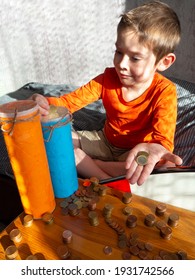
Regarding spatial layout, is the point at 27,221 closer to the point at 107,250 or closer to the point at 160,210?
the point at 107,250

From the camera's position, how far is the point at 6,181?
4.02ft

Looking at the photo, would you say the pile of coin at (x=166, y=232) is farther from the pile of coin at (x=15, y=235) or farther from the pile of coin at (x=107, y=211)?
the pile of coin at (x=15, y=235)

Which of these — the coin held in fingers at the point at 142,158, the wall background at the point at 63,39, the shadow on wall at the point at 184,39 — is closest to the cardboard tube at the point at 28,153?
the coin held in fingers at the point at 142,158

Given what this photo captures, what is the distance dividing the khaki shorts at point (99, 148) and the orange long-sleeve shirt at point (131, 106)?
0.03 meters

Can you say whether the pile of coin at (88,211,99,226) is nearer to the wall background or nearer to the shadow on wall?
the wall background

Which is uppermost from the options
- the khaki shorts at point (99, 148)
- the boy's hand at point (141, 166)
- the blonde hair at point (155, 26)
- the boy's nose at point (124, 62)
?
the blonde hair at point (155, 26)

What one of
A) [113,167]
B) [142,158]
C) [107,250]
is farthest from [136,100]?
[107,250]

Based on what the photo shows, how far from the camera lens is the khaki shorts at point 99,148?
49.6 inches

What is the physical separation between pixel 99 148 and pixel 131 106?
0.29 metres

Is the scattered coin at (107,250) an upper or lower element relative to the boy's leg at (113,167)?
upper

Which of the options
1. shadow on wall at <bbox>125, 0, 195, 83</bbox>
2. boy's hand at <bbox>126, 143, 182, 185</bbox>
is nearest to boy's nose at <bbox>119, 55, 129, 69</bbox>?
boy's hand at <bbox>126, 143, 182, 185</bbox>

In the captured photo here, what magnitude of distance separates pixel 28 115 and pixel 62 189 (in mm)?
275

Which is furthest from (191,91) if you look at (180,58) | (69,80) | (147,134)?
(69,80)

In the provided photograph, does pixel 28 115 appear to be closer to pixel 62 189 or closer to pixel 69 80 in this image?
pixel 62 189
